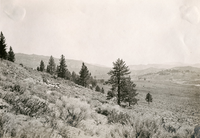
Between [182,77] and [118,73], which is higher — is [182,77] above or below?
below

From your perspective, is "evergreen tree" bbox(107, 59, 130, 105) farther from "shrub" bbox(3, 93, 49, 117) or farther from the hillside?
the hillside

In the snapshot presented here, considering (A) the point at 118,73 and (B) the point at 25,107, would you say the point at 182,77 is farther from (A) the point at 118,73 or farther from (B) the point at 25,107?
(B) the point at 25,107

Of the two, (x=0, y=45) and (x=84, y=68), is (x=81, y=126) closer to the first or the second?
(x=84, y=68)

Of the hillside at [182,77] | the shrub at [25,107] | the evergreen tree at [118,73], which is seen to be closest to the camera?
the shrub at [25,107]

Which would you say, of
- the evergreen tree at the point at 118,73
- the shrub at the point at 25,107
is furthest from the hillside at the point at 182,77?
the shrub at the point at 25,107

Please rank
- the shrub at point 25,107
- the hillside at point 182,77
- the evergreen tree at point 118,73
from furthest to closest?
the hillside at point 182,77 → the evergreen tree at point 118,73 → the shrub at point 25,107

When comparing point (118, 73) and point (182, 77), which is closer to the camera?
point (118, 73)

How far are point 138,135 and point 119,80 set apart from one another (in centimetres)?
1758

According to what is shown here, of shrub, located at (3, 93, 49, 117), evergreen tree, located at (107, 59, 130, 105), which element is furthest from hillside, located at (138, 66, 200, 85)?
shrub, located at (3, 93, 49, 117)

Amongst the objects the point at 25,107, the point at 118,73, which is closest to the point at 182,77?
the point at 118,73

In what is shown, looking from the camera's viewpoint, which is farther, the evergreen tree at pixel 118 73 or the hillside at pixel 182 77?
the hillside at pixel 182 77

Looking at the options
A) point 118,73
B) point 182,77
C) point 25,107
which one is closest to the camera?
point 25,107

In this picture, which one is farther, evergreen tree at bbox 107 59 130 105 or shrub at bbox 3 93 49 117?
evergreen tree at bbox 107 59 130 105

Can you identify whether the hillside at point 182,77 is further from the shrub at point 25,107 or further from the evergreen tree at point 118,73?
the shrub at point 25,107
